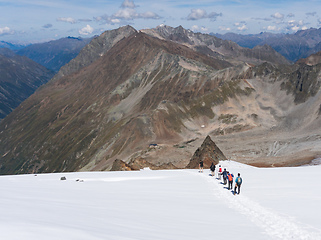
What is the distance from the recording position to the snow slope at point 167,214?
9383mm

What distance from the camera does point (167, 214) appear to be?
14359 millimetres

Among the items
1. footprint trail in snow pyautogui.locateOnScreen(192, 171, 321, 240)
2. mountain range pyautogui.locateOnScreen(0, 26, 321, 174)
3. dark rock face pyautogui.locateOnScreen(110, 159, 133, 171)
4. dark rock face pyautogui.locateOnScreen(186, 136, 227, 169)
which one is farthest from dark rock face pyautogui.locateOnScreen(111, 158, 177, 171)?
footprint trail in snow pyautogui.locateOnScreen(192, 171, 321, 240)

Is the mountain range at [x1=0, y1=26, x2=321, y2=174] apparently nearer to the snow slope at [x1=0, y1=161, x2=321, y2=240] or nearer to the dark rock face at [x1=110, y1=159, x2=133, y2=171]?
the dark rock face at [x1=110, y1=159, x2=133, y2=171]

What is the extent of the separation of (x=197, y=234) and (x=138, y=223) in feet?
7.86

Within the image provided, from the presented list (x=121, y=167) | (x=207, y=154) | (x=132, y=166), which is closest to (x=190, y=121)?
(x=207, y=154)

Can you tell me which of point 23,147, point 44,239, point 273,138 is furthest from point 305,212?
point 23,147

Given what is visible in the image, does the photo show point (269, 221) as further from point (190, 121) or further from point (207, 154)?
point (190, 121)

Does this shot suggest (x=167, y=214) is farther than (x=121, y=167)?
No

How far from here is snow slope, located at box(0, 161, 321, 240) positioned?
369 inches

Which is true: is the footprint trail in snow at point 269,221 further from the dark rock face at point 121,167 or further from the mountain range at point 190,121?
the mountain range at point 190,121

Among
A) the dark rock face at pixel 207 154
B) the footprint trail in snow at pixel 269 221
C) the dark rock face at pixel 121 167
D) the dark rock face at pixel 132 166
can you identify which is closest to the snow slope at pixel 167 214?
the footprint trail in snow at pixel 269 221

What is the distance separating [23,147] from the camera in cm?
19312

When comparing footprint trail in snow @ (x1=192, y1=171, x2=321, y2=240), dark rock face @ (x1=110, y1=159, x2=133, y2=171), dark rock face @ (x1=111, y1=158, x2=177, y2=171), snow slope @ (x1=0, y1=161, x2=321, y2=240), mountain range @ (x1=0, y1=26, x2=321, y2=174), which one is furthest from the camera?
mountain range @ (x1=0, y1=26, x2=321, y2=174)

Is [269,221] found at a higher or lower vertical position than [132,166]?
lower
